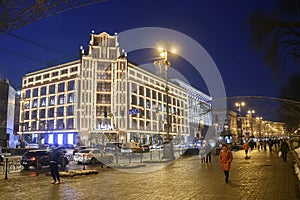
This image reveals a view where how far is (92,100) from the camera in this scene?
7862cm

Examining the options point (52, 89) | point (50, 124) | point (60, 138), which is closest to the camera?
point (60, 138)

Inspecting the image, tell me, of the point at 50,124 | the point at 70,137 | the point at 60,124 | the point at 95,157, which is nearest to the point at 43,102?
the point at 50,124

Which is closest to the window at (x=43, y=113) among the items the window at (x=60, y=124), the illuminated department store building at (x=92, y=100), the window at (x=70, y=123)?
the illuminated department store building at (x=92, y=100)

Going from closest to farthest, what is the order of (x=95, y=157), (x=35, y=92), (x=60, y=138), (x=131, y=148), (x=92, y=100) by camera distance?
(x=95, y=157) → (x=131, y=148) → (x=92, y=100) → (x=60, y=138) → (x=35, y=92)

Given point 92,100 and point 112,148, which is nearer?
point 112,148

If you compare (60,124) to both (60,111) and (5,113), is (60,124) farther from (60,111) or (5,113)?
(5,113)

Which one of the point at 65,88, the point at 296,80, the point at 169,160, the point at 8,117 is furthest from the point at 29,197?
the point at 65,88

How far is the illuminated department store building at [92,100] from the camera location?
78.2m

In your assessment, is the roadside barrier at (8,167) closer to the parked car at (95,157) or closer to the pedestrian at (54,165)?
the pedestrian at (54,165)

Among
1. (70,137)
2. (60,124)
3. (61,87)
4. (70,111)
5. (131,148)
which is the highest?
(61,87)

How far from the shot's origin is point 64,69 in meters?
86.8

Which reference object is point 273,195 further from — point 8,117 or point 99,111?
point 99,111

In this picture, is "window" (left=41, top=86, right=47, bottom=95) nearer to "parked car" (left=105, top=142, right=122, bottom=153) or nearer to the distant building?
the distant building

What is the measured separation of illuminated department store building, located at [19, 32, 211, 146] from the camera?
78250mm
